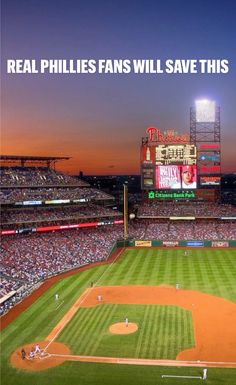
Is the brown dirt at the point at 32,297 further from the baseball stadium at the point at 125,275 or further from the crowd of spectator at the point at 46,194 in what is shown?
the crowd of spectator at the point at 46,194

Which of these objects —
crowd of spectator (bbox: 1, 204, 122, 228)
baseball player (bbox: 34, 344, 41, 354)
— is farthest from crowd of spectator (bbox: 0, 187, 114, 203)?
baseball player (bbox: 34, 344, 41, 354)

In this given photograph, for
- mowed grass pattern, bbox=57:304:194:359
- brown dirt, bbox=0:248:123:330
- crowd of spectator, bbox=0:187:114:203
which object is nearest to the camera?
mowed grass pattern, bbox=57:304:194:359

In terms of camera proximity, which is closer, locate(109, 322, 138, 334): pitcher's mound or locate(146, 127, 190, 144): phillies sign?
locate(109, 322, 138, 334): pitcher's mound

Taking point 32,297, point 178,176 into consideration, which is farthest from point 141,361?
point 178,176

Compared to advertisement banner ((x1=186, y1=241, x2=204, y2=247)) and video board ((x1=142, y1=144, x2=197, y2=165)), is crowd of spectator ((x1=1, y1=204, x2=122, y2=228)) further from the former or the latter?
advertisement banner ((x1=186, y1=241, x2=204, y2=247))

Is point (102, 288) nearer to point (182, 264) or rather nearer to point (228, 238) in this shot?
point (182, 264)

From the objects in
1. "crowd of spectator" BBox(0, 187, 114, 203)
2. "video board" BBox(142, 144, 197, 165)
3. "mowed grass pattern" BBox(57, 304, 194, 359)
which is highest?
"video board" BBox(142, 144, 197, 165)

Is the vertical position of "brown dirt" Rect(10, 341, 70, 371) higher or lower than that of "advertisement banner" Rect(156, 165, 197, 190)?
lower
